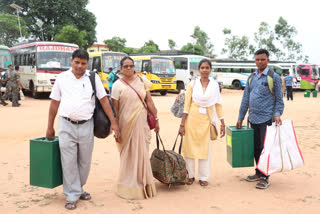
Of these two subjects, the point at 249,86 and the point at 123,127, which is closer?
the point at 123,127

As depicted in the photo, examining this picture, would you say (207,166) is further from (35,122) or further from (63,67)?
(63,67)

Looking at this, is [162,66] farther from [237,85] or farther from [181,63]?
[237,85]

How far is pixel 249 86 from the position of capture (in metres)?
4.48

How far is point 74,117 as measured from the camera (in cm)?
339

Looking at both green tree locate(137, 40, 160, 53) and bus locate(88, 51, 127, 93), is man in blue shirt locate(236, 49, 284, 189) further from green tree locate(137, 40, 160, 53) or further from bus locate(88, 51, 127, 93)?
green tree locate(137, 40, 160, 53)

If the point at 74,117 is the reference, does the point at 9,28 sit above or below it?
above

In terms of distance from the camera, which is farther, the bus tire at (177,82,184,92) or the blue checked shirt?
the bus tire at (177,82,184,92)

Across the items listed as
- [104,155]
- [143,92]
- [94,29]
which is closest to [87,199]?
[143,92]

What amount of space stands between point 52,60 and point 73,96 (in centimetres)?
1446

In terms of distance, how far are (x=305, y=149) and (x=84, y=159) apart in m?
4.48

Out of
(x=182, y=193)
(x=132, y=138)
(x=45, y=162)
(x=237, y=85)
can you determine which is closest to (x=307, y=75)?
(x=237, y=85)

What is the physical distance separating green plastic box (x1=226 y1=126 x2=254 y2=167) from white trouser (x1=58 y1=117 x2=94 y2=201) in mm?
1741

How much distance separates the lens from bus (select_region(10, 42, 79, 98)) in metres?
16.6

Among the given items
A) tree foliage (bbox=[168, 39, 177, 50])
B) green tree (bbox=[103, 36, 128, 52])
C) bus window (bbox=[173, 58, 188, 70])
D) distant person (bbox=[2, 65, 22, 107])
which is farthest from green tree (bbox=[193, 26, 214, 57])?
distant person (bbox=[2, 65, 22, 107])
